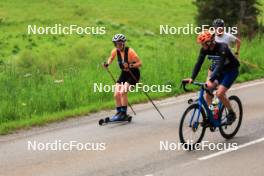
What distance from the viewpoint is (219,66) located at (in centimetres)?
1145

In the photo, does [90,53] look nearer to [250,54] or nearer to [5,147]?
[250,54]

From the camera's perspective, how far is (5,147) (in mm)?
12266

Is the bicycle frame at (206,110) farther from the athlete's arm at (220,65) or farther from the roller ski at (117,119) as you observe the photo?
the roller ski at (117,119)

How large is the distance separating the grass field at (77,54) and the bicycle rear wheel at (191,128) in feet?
14.2

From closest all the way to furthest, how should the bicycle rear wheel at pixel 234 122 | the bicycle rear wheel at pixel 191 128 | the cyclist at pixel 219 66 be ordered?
the bicycle rear wheel at pixel 191 128, the cyclist at pixel 219 66, the bicycle rear wheel at pixel 234 122

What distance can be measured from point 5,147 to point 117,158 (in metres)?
2.56

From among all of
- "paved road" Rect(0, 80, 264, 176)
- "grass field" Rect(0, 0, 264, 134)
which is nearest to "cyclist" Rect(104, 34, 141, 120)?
"paved road" Rect(0, 80, 264, 176)

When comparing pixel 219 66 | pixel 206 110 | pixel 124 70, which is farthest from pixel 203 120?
pixel 124 70

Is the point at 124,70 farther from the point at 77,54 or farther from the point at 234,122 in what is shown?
the point at 77,54

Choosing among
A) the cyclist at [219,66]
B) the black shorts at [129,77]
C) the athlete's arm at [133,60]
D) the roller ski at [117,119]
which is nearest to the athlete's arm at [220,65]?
the cyclist at [219,66]

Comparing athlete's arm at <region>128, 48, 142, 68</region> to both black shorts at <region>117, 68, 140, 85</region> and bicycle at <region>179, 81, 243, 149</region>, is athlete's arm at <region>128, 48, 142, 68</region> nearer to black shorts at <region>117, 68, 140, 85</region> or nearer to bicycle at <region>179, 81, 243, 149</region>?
black shorts at <region>117, 68, 140, 85</region>

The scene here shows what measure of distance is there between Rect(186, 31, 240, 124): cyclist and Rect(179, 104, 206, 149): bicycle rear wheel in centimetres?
58

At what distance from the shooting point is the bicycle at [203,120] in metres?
11.2

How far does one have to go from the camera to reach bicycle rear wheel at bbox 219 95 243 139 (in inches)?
477
